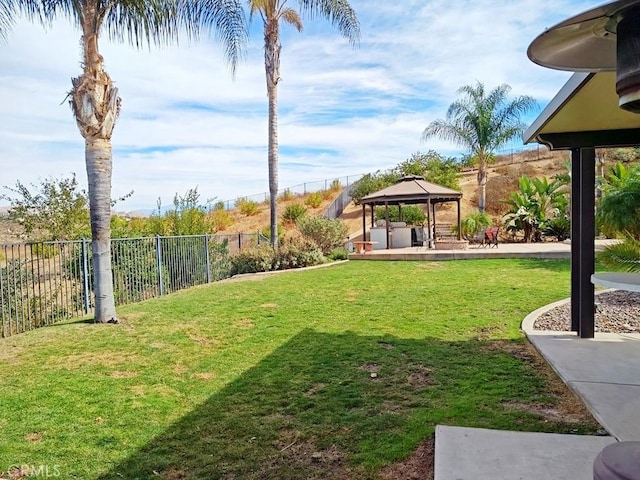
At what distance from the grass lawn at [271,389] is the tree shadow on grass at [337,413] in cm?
1

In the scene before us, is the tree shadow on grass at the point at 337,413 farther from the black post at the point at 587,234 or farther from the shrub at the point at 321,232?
the shrub at the point at 321,232

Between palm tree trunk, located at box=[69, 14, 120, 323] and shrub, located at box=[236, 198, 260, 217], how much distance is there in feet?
85.6

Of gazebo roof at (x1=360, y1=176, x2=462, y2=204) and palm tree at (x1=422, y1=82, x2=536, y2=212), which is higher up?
palm tree at (x1=422, y1=82, x2=536, y2=212)

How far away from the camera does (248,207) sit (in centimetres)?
3359

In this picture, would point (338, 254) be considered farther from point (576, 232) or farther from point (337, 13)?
point (576, 232)

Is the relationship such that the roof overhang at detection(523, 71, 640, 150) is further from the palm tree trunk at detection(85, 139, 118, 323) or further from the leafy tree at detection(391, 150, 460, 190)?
the leafy tree at detection(391, 150, 460, 190)

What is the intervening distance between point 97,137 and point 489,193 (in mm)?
30125

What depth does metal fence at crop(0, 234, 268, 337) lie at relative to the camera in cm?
766

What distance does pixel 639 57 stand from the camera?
1.75 meters


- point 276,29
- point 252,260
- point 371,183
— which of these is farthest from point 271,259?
point 371,183

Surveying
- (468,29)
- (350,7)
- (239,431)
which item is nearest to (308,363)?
(239,431)

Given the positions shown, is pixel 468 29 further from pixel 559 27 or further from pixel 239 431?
pixel 239 431

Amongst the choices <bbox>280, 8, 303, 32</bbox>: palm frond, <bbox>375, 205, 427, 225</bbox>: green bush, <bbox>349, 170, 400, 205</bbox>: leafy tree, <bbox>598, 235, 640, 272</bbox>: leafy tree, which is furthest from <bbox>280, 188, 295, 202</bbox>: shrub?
<bbox>598, 235, 640, 272</bbox>: leafy tree

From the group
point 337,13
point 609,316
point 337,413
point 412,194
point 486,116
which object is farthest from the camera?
point 486,116
